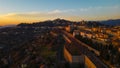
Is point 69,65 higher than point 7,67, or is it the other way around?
point 69,65

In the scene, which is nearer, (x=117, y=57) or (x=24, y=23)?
(x=117, y=57)

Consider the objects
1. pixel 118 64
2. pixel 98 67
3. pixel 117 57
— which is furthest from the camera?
pixel 117 57

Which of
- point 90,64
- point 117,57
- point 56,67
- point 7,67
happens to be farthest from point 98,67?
point 7,67

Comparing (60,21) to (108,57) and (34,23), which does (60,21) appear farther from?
(108,57)

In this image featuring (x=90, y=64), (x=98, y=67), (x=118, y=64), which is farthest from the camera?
(x=118, y=64)

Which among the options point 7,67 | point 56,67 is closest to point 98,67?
point 56,67

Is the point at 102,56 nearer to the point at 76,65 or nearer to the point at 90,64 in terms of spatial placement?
the point at 76,65

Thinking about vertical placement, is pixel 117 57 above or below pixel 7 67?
above

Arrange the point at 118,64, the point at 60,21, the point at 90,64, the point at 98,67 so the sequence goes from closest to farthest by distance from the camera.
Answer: the point at 98,67
the point at 90,64
the point at 118,64
the point at 60,21

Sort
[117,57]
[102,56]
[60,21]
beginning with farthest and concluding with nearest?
[60,21] < [102,56] < [117,57]
